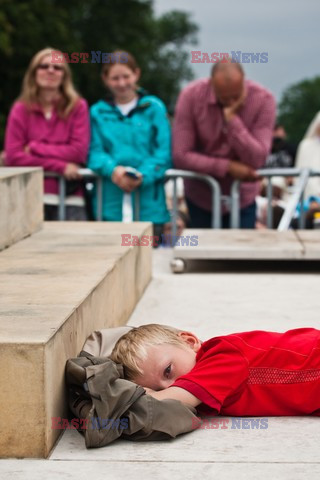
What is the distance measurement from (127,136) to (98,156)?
0.32 metres

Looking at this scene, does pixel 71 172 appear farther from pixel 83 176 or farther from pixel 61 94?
pixel 61 94

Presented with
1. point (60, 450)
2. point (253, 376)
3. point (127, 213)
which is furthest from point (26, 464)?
point (127, 213)

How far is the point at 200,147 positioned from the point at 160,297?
2322 millimetres

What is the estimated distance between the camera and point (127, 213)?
27.1 ft

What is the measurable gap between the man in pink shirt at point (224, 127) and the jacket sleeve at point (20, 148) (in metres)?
1.06

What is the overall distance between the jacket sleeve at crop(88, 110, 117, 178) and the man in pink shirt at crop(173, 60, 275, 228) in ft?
1.95

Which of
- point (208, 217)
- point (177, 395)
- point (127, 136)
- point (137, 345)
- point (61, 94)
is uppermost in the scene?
point (61, 94)

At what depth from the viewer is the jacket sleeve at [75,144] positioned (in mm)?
8203

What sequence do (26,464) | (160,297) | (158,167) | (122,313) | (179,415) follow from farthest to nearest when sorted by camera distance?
1. (158,167)
2. (160,297)
3. (122,313)
4. (179,415)
5. (26,464)

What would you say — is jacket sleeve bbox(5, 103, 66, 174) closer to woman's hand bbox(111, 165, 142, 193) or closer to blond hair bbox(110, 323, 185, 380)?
woman's hand bbox(111, 165, 142, 193)

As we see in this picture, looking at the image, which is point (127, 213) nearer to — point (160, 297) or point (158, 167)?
point (158, 167)

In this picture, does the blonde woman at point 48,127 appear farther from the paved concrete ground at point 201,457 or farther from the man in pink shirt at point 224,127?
the paved concrete ground at point 201,457

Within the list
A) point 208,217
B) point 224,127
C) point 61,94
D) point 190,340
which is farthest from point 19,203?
point 208,217

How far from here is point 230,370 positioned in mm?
3584
